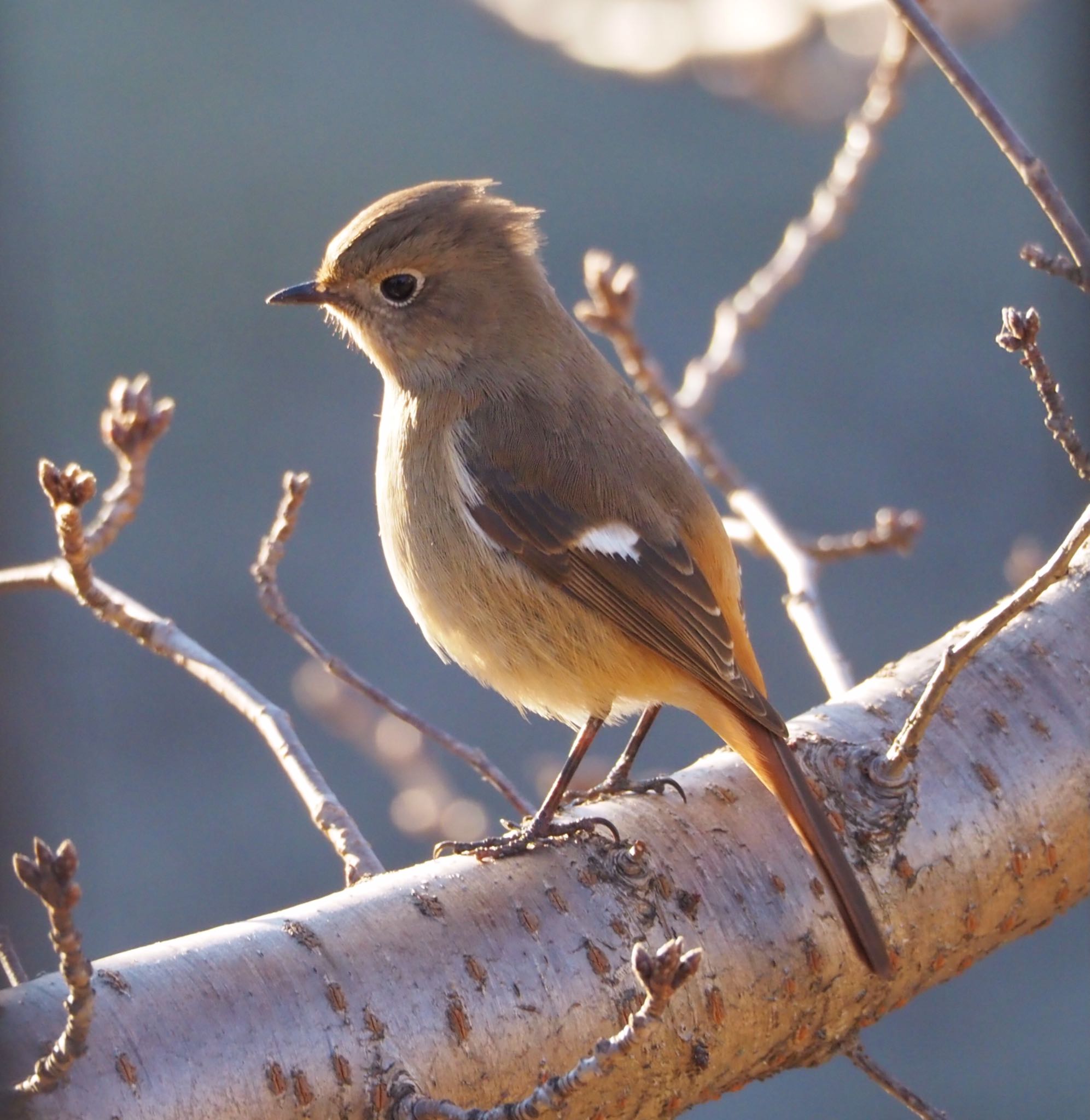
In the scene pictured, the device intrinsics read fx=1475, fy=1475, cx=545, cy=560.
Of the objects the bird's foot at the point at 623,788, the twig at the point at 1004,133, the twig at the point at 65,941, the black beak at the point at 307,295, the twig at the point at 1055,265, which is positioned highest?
the twig at the point at 1004,133

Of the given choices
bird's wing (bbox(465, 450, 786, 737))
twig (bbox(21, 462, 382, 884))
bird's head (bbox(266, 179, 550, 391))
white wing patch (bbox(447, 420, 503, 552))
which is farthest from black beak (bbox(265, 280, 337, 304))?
twig (bbox(21, 462, 382, 884))

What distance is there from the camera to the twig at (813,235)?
10.3 feet

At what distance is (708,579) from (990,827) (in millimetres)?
734

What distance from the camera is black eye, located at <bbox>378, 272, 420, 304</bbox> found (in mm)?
2910

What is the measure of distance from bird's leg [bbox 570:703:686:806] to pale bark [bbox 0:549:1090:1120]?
48mm

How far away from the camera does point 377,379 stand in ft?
29.8

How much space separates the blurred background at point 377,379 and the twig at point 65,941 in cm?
199

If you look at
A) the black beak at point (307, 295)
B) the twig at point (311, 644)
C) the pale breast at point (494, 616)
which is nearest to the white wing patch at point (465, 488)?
the pale breast at point (494, 616)

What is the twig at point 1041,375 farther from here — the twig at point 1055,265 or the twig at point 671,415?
the twig at point 671,415

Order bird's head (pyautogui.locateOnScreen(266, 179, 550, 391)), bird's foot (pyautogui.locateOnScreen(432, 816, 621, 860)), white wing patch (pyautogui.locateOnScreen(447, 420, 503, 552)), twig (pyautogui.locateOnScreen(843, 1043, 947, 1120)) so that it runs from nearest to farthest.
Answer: twig (pyautogui.locateOnScreen(843, 1043, 947, 1120))
bird's foot (pyautogui.locateOnScreen(432, 816, 621, 860))
white wing patch (pyautogui.locateOnScreen(447, 420, 503, 552))
bird's head (pyautogui.locateOnScreen(266, 179, 550, 391))

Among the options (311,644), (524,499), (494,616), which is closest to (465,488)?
(524,499)

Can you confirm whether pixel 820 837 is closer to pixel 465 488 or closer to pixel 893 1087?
pixel 893 1087

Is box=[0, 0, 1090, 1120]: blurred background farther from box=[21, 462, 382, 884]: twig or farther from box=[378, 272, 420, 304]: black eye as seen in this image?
box=[378, 272, 420, 304]: black eye

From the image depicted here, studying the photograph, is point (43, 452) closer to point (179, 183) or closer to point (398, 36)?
point (179, 183)
